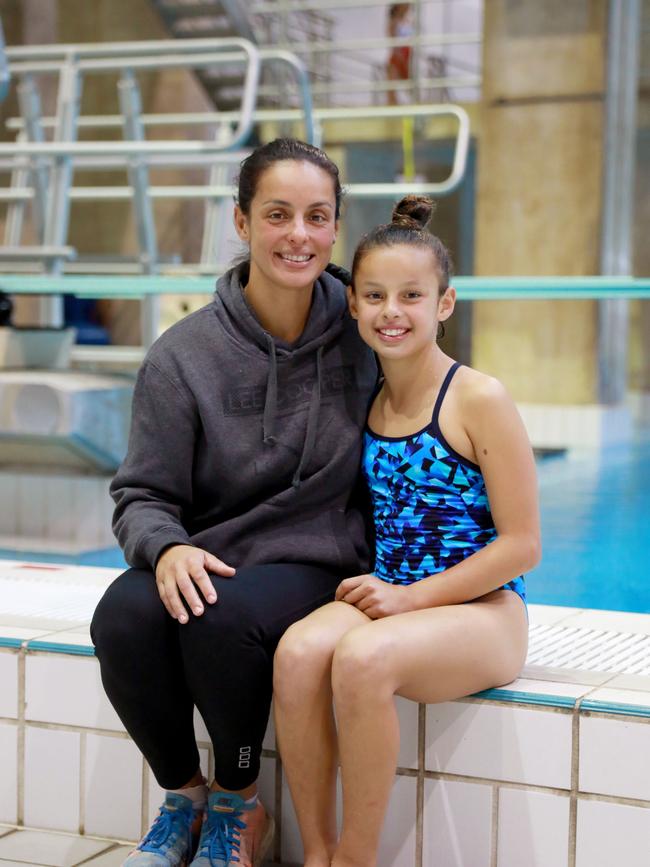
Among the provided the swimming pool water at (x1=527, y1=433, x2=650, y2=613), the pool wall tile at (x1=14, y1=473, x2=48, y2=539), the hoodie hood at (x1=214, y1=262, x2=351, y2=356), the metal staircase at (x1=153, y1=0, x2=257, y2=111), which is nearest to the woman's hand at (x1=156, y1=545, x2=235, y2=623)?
the hoodie hood at (x1=214, y1=262, x2=351, y2=356)

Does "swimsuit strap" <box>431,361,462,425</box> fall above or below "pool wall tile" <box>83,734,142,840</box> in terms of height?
above

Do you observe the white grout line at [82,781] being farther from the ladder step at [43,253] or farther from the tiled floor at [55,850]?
the ladder step at [43,253]

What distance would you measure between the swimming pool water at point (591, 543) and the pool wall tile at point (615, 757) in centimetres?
135

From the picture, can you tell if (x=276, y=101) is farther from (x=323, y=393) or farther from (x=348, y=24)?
(x=323, y=393)

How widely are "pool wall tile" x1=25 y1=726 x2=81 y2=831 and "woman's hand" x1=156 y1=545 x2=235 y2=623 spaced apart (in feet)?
1.37

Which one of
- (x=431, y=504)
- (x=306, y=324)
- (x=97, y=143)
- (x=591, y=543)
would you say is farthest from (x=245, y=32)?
(x=431, y=504)

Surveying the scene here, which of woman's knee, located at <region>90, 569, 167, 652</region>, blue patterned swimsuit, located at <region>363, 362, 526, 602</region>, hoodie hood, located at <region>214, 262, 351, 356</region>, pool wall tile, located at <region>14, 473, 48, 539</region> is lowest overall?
pool wall tile, located at <region>14, 473, 48, 539</region>

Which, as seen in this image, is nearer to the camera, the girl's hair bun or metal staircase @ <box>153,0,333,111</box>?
the girl's hair bun

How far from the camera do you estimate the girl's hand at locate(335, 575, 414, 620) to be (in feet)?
5.15

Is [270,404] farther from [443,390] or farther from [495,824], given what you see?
[495,824]

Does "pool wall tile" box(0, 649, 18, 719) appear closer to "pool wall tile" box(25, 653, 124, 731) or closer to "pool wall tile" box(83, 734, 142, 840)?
"pool wall tile" box(25, 653, 124, 731)

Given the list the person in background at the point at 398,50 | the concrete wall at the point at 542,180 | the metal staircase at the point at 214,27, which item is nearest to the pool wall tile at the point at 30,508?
the concrete wall at the point at 542,180

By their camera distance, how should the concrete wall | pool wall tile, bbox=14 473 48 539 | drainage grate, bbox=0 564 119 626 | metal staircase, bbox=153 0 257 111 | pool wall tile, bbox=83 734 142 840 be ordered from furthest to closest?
metal staircase, bbox=153 0 257 111 < the concrete wall < pool wall tile, bbox=14 473 48 539 < drainage grate, bbox=0 564 119 626 < pool wall tile, bbox=83 734 142 840

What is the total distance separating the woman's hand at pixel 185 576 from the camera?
1519 millimetres
